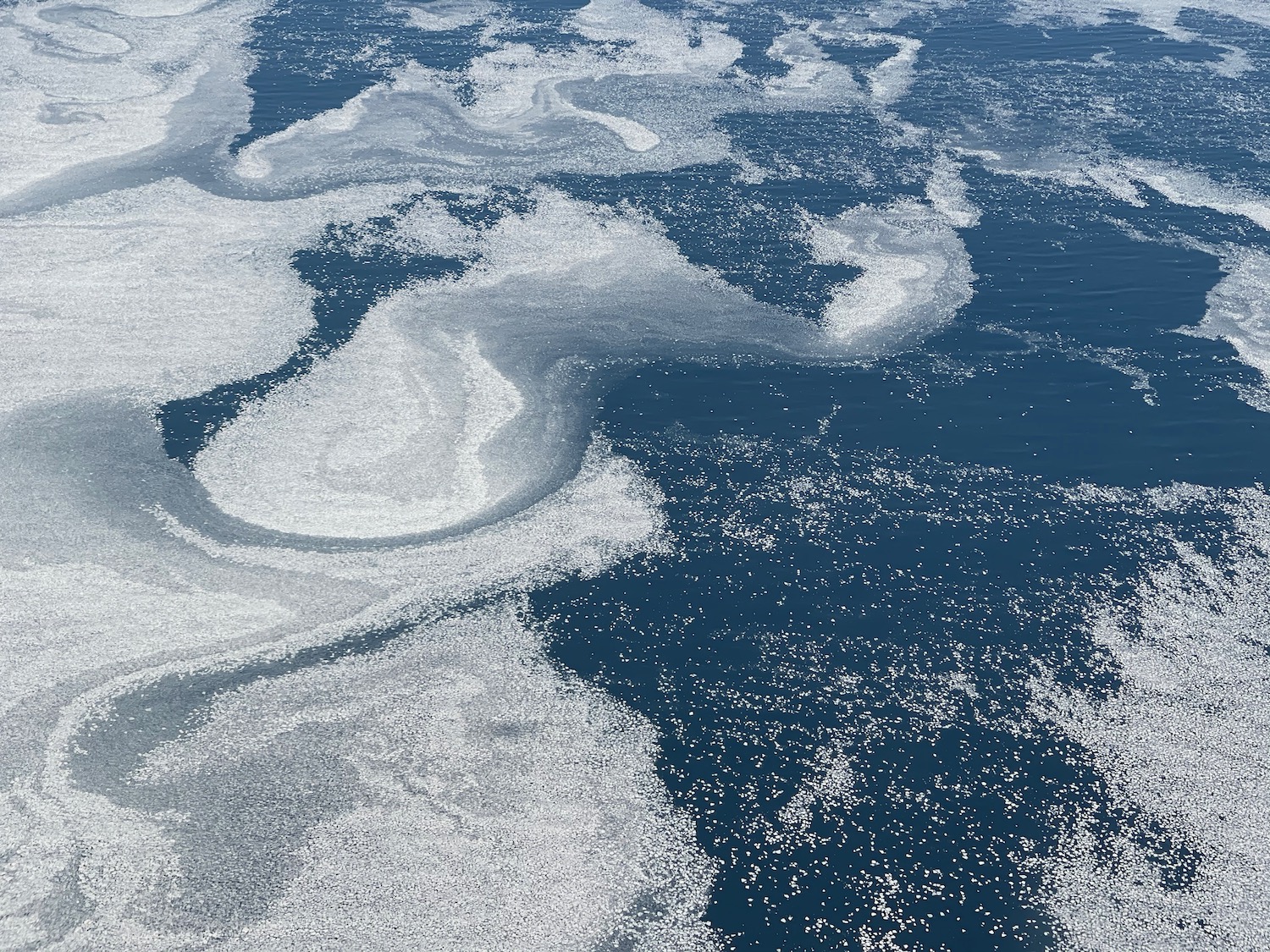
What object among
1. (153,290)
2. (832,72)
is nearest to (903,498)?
(153,290)

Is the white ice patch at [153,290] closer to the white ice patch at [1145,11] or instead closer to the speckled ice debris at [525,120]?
the speckled ice debris at [525,120]

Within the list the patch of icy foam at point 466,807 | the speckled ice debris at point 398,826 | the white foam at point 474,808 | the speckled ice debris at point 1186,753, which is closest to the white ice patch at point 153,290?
the patch of icy foam at point 466,807

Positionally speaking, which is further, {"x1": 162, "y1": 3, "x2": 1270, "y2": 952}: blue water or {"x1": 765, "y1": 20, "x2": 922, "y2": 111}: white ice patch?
{"x1": 765, "y1": 20, "x2": 922, "y2": 111}: white ice patch

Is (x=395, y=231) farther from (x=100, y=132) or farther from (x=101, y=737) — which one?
(x=101, y=737)

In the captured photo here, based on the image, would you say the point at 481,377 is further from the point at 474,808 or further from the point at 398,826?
the point at 398,826

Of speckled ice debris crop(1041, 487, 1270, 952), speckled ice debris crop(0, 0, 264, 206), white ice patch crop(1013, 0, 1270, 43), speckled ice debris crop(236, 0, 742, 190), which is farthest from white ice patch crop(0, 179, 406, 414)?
white ice patch crop(1013, 0, 1270, 43)

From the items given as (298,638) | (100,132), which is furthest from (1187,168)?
(100,132)

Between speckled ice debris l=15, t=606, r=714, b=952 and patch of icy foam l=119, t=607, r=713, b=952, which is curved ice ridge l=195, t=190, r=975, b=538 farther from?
speckled ice debris l=15, t=606, r=714, b=952
